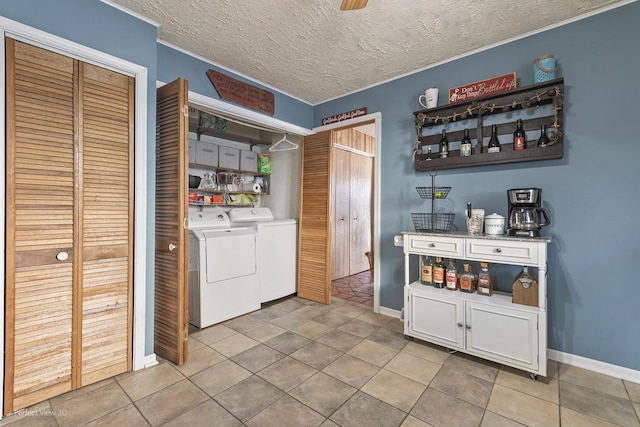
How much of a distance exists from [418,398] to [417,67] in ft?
9.32

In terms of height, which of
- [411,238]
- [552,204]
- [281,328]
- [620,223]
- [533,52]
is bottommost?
[281,328]

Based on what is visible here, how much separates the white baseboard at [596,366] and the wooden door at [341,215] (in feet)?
9.45

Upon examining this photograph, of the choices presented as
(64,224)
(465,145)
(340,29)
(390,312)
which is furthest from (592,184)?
(64,224)

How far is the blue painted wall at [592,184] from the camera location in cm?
193

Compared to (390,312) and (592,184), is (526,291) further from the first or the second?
(390,312)

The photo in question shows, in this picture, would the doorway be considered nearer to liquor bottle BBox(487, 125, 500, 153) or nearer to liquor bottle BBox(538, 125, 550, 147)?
liquor bottle BBox(487, 125, 500, 153)

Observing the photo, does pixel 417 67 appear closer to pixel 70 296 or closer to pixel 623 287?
pixel 623 287

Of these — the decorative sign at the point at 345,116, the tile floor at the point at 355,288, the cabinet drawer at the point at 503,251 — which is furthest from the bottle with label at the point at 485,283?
the decorative sign at the point at 345,116

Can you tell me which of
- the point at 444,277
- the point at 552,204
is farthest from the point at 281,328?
the point at 552,204

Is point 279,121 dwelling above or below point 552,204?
above

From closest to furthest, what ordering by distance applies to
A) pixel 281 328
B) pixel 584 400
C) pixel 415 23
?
pixel 584 400, pixel 415 23, pixel 281 328

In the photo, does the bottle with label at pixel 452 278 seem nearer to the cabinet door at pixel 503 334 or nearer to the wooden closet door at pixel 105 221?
the cabinet door at pixel 503 334

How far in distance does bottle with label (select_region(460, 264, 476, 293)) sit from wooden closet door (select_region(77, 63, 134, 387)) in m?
2.55

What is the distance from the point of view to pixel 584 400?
171cm
